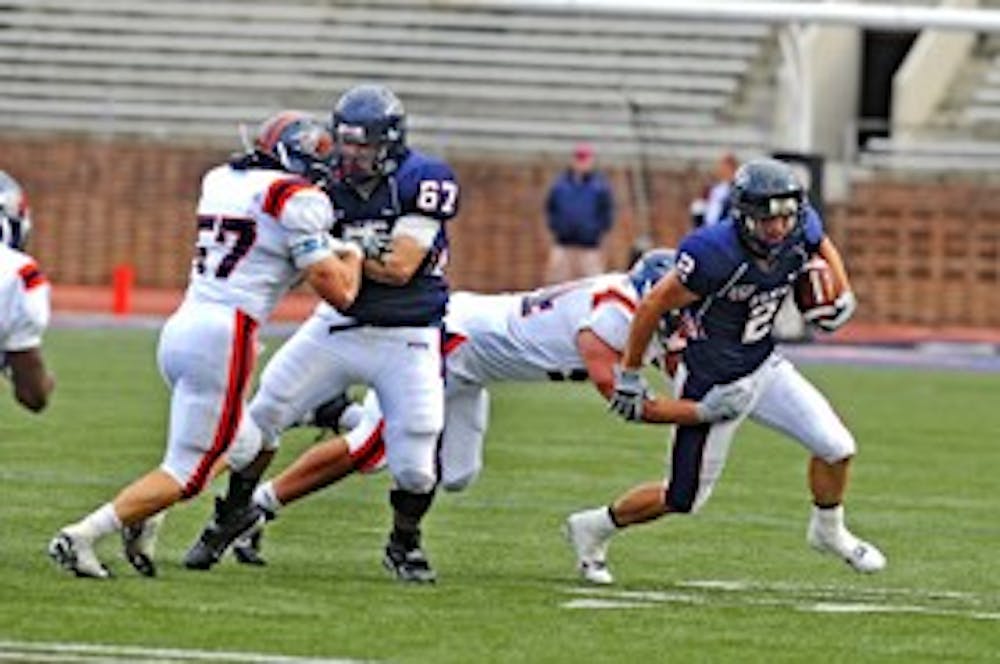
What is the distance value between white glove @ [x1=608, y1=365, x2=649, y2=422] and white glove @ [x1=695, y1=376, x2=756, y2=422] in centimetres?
17

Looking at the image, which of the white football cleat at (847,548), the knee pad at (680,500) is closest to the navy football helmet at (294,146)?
the knee pad at (680,500)

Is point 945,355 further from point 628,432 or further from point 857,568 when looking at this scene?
point 857,568

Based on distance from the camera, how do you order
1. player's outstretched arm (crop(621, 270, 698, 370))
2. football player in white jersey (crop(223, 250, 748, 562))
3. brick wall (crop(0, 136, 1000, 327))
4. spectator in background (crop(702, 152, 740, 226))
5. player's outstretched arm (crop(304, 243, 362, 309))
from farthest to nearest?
brick wall (crop(0, 136, 1000, 327))
spectator in background (crop(702, 152, 740, 226))
football player in white jersey (crop(223, 250, 748, 562))
player's outstretched arm (crop(621, 270, 698, 370))
player's outstretched arm (crop(304, 243, 362, 309))

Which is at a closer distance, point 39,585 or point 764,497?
point 39,585

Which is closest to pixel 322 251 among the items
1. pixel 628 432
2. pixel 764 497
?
pixel 764 497

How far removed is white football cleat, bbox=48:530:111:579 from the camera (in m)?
9.05

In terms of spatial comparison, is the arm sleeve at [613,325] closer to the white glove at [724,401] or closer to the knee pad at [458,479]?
the white glove at [724,401]

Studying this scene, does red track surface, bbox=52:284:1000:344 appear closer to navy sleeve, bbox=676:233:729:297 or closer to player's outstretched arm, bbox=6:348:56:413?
navy sleeve, bbox=676:233:729:297

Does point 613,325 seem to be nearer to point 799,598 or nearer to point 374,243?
point 374,243

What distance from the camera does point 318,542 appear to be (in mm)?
10719

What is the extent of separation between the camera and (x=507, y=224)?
2673 centimetres

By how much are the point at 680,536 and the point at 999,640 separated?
115 inches

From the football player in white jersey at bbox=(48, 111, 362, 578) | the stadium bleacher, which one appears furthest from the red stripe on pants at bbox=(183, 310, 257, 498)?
the stadium bleacher

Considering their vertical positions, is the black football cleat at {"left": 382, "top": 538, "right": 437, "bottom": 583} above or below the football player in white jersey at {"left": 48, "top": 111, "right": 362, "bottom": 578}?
below
